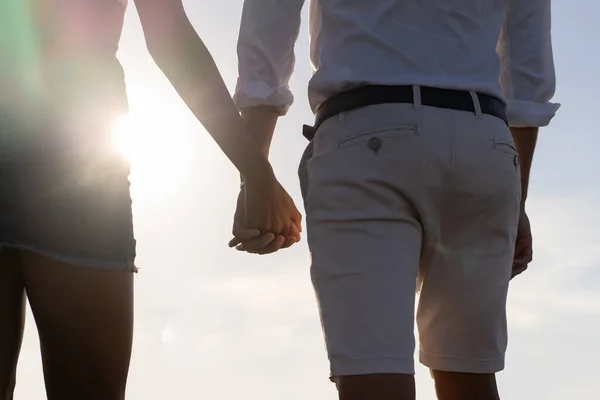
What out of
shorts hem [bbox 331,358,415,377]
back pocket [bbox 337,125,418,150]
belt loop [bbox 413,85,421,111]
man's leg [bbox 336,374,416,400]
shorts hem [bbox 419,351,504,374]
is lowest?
man's leg [bbox 336,374,416,400]

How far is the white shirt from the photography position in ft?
8.49

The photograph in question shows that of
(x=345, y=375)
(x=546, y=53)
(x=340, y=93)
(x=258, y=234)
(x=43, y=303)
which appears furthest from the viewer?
(x=546, y=53)

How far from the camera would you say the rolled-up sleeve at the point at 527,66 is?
10.4 ft

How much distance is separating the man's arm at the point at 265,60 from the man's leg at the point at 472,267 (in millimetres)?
750

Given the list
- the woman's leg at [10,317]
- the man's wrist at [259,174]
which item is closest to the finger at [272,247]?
the man's wrist at [259,174]

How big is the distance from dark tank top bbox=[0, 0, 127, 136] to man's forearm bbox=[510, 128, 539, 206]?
1.67 meters

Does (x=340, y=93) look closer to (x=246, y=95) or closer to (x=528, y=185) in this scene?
(x=246, y=95)

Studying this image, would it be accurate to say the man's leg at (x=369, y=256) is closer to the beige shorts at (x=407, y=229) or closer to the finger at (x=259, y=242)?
the beige shorts at (x=407, y=229)

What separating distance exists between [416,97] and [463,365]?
2.77 ft

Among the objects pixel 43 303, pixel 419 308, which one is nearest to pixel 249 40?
pixel 419 308

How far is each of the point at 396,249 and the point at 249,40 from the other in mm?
998

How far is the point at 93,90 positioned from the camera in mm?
2207

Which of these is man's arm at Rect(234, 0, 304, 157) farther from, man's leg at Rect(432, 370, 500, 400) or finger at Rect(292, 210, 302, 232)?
man's leg at Rect(432, 370, 500, 400)

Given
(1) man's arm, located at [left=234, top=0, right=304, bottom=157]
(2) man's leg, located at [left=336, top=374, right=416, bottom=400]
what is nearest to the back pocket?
(1) man's arm, located at [left=234, top=0, right=304, bottom=157]
